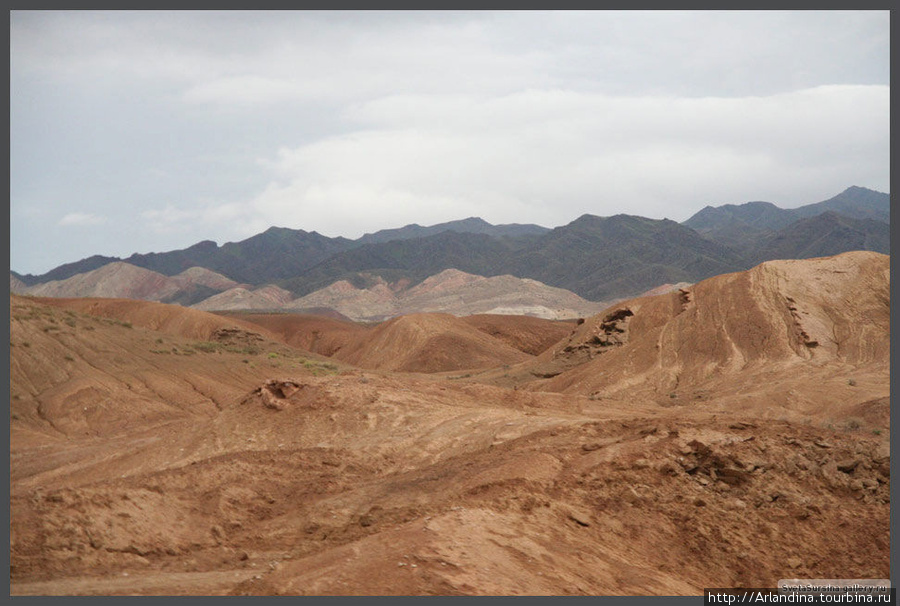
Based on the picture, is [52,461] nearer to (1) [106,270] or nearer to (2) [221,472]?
(2) [221,472]

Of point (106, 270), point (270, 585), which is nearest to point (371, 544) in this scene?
point (270, 585)

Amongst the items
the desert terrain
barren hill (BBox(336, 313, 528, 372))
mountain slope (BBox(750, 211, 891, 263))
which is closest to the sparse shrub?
the desert terrain

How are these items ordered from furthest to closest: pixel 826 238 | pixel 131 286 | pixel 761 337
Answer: pixel 131 286, pixel 826 238, pixel 761 337

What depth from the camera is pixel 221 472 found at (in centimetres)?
1412

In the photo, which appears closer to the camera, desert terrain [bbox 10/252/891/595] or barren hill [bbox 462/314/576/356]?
desert terrain [bbox 10/252/891/595]

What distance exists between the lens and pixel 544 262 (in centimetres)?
16162

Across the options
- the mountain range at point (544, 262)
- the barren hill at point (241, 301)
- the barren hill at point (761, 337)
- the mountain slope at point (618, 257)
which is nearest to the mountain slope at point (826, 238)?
the mountain range at point (544, 262)

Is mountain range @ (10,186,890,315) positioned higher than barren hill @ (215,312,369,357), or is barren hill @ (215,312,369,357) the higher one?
mountain range @ (10,186,890,315)

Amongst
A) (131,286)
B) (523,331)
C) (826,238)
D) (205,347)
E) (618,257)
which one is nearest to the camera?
(205,347)

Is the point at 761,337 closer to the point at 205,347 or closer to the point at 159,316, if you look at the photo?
the point at 205,347

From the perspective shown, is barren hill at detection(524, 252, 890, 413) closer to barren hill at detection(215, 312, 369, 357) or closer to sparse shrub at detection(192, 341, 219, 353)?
sparse shrub at detection(192, 341, 219, 353)

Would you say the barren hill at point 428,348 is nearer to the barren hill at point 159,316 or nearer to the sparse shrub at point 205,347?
the barren hill at point 159,316

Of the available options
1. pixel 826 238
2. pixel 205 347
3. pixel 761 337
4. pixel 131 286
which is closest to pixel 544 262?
pixel 826 238

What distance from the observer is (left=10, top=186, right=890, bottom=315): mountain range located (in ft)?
454
